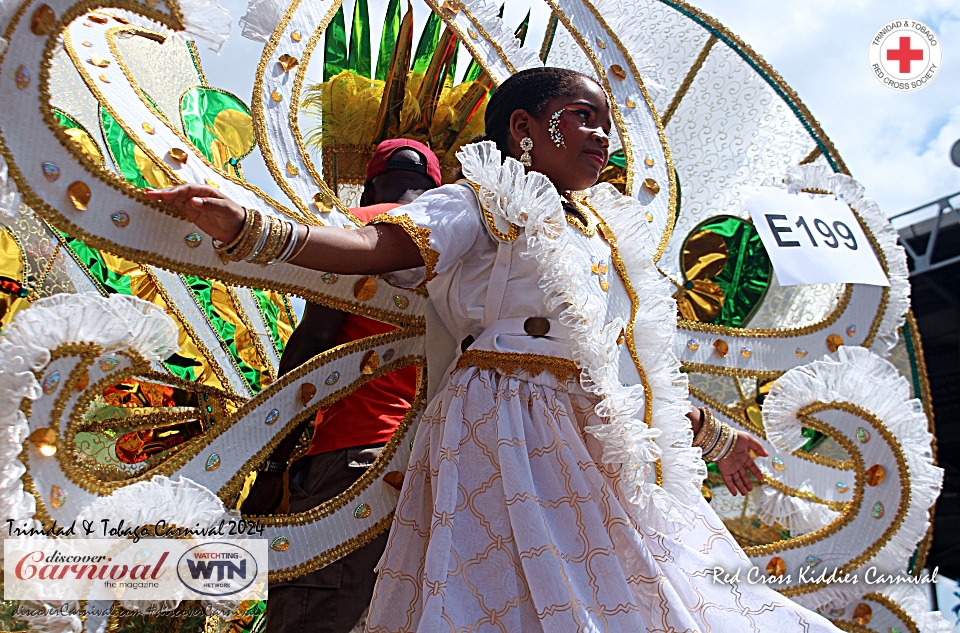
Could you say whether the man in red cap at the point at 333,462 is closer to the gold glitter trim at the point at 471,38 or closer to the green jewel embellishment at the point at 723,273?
the gold glitter trim at the point at 471,38

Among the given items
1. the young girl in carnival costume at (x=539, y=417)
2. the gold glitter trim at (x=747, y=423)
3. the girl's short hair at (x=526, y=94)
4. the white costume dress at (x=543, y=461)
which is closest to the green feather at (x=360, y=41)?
the girl's short hair at (x=526, y=94)

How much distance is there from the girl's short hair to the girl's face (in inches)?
0.6

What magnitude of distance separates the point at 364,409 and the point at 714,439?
87 centimetres

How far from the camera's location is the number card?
2434mm

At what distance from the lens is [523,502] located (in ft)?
4.96

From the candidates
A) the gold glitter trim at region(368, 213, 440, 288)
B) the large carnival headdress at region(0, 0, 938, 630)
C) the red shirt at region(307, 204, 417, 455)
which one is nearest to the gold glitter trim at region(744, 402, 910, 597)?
the large carnival headdress at region(0, 0, 938, 630)

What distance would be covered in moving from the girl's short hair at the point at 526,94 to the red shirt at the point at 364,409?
1.17ft

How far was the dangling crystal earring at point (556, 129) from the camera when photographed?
187cm

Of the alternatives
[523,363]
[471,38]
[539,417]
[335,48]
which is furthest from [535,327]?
[335,48]

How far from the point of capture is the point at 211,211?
4.83 feet

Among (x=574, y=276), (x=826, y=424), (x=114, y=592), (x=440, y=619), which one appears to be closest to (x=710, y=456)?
(x=826, y=424)

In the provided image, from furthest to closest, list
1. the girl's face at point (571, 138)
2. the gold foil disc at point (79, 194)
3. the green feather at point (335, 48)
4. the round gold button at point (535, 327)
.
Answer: the green feather at point (335, 48) < the girl's face at point (571, 138) < the round gold button at point (535, 327) < the gold foil disc at point (79, 194)

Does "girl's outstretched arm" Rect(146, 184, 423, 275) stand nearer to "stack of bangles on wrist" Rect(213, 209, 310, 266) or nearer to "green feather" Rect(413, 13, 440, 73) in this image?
"stack of bangles on wrist" Rect(213, 209, 310, 266)

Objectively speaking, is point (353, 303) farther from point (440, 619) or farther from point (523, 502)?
point (440, 619)
